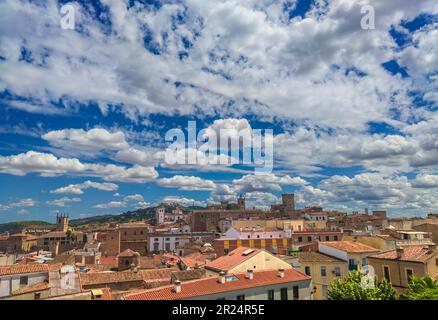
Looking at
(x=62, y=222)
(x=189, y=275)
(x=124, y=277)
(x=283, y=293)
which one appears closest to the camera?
(x=283, y=293)

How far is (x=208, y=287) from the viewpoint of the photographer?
20.2m

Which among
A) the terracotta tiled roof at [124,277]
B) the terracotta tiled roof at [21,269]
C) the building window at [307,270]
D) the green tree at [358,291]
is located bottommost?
the terracotta tiled roof at [124,277]

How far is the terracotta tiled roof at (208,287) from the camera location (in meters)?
19.0

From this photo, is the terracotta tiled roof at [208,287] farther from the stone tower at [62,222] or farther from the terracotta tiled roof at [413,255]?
the stone tower at [62,222]

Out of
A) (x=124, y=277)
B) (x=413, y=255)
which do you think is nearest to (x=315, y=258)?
(x=413, y=255)

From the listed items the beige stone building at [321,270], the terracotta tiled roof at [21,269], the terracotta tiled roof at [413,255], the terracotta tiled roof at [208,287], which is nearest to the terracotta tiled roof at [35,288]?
the terracotta tiled roof at [21,269]

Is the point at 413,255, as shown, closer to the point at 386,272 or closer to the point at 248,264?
the point at 386,272

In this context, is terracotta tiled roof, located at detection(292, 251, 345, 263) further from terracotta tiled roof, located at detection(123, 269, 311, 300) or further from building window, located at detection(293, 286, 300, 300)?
building window, located at detection(293, 286, 300, 300)

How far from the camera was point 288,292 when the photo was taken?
2289cm

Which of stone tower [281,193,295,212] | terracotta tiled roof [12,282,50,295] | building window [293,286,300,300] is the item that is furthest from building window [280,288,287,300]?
stone tower [281,193,295,212]

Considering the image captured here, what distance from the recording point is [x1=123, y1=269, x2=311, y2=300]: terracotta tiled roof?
62.2 feet
